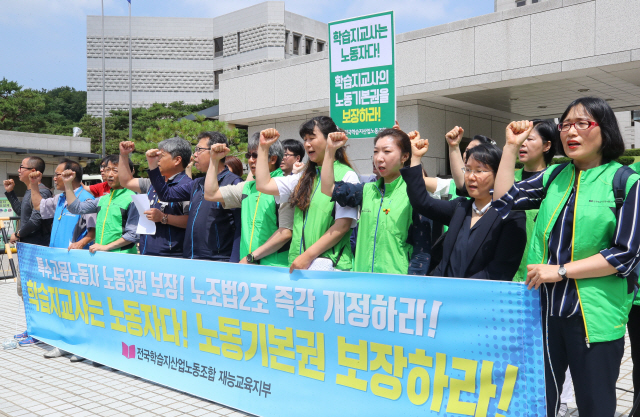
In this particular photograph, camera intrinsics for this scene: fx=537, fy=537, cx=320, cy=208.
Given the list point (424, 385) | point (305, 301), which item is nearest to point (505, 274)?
point (424, 385)

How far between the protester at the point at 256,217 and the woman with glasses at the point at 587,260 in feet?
6.25

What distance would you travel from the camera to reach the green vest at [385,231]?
126 inches

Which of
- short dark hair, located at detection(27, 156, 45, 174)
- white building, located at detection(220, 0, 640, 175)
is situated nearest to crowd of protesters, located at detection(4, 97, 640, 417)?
short dark hair, located at detection(27, 156, 45, 174)

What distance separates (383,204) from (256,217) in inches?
47.1

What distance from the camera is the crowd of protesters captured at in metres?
2.27

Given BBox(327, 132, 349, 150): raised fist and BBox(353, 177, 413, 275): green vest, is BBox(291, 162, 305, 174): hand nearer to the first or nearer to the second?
BBox(327, 132, 349, 150): raised fist

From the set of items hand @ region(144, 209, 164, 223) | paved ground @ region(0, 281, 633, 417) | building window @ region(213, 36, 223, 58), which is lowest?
paved ground @ region(0, 281, 633, 417)

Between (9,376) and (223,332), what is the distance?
231 centimetres

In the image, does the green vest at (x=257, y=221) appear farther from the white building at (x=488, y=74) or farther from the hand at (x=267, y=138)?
the white building at (x=488, y=74)

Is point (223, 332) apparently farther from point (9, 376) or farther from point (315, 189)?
point (9, 376)

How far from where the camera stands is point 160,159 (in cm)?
479

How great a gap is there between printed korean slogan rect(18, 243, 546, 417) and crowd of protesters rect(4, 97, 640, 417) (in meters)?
0.19

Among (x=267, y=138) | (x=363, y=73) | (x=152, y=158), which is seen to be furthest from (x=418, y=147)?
(x=363, y=73)

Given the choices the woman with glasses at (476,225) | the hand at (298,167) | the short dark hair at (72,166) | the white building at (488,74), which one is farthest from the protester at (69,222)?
the white building at (488,74)
